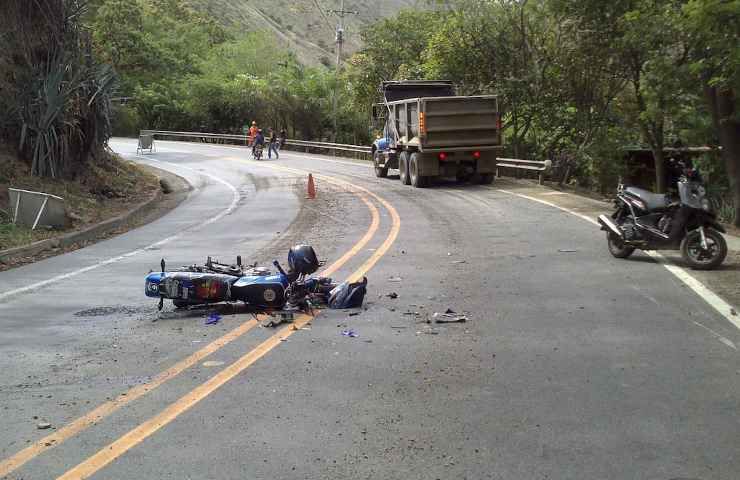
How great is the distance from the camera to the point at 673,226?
10852mm

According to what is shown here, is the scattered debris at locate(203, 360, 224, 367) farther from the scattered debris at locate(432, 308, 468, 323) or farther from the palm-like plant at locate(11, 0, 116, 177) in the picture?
the palm-like plant at locate(11, 0, 116, 177)

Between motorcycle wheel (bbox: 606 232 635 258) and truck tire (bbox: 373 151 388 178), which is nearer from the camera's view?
motorcycle wheel (bbox: 606 232 635 258)

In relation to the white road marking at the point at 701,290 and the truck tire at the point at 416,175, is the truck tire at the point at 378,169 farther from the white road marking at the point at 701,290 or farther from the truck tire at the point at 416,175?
the white road marking at the point at 701,290

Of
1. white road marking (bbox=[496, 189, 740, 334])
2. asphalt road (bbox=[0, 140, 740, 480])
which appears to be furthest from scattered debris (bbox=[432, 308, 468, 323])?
white road marking (bbox=[496, 189, 740, 334])

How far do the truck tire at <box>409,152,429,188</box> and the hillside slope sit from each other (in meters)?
91.1

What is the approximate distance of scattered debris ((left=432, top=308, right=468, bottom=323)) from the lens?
7953 mm

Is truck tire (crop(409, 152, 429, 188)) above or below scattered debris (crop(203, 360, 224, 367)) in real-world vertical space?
above

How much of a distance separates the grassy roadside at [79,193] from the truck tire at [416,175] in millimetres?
7773

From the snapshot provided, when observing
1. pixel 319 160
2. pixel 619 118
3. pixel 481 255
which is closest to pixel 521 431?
pixel 481 255

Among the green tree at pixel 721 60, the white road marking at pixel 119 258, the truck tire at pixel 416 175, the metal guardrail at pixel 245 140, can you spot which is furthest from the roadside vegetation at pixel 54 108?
the metal guardrail at pixel 245 140

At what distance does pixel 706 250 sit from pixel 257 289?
5.89 m

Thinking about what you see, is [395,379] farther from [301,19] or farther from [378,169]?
[301,19]

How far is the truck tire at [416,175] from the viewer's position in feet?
77.8

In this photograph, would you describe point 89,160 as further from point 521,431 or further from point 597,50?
point 521,431
